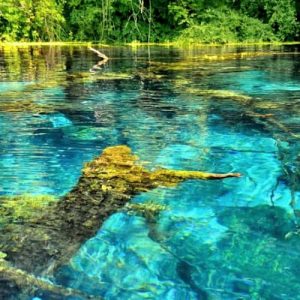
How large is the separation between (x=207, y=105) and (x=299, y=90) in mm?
1445

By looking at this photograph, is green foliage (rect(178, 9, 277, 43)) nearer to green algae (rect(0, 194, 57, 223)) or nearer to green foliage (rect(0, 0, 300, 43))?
green foliage (rect(0, 0, 300, 43))

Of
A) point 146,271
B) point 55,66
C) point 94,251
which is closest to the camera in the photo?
point 146,271

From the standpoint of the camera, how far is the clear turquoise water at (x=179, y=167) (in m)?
1.73

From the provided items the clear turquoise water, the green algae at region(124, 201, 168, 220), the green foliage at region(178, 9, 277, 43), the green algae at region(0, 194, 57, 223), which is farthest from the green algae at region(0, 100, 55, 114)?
the green foliage at region(178, 9, 277, 43)

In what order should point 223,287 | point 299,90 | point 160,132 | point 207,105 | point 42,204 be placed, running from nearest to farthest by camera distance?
point 223,287 → point 42,204 → point 160,132 → point 207,105 → point 299,90

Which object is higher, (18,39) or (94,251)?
(18,39)

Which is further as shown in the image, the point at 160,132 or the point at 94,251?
the point at 160,132

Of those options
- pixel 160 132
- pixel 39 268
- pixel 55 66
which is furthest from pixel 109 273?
pixel 55 66

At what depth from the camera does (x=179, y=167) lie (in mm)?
2996

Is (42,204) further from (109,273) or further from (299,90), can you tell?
(299,90)

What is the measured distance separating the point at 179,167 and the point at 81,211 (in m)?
0.88

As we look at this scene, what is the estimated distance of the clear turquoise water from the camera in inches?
68.2

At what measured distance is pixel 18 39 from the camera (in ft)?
54.3

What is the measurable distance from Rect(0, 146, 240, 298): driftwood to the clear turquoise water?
0.07m
